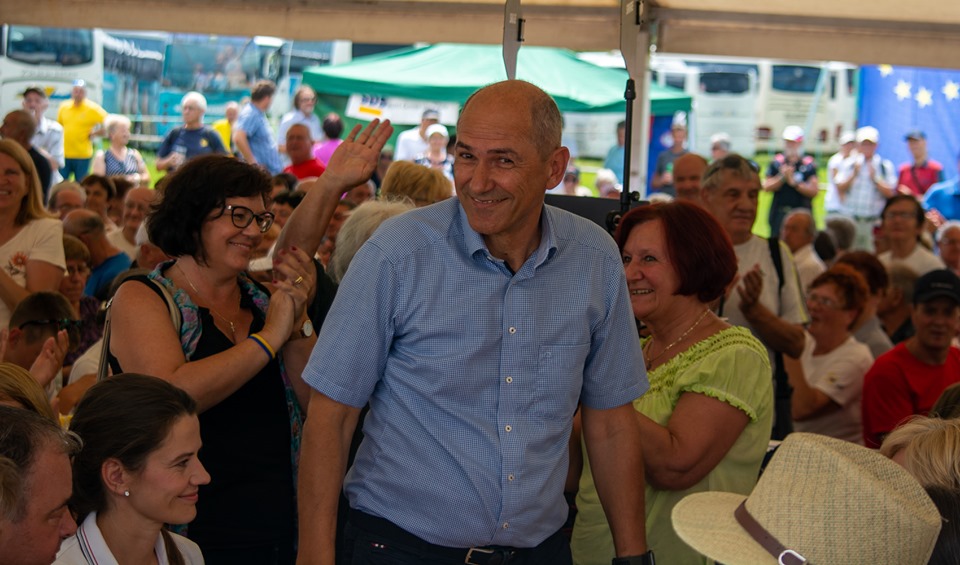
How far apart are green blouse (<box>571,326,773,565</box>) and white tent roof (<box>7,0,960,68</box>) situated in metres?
2.79

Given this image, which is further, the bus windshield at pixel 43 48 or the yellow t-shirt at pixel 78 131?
the bus windshield at pixel 43 48

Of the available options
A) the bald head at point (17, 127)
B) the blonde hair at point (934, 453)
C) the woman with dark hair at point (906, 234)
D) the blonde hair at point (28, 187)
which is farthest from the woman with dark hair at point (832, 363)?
the bald head at point (17, 127)

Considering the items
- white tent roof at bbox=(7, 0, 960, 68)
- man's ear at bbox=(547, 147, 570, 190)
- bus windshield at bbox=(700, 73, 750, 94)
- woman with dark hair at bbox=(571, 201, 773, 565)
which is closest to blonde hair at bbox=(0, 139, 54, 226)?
white tent roof at bbox=(7, 0, 960, 68)

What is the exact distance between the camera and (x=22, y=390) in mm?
2756

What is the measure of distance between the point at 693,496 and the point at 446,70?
428 inches

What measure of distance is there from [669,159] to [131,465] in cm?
1145

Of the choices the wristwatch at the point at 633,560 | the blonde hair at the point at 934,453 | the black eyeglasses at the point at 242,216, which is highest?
the black eyeglasses at the point at 242,216

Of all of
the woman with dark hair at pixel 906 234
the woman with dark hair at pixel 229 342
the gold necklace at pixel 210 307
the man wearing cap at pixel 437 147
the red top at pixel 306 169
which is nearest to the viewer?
the woman with dark hair at pixel 229 342

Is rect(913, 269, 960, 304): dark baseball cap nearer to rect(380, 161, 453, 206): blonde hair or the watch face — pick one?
rect(380, 161, 453, 206): blonde hair

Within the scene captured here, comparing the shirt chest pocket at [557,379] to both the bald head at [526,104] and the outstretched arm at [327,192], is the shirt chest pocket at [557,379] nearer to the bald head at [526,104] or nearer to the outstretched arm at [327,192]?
the bald head at [526,104]

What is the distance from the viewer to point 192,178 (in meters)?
2.86

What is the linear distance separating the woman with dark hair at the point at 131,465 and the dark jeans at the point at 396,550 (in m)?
0.43

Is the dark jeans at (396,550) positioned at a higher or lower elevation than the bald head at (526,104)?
lower

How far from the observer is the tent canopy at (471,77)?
484 inches
